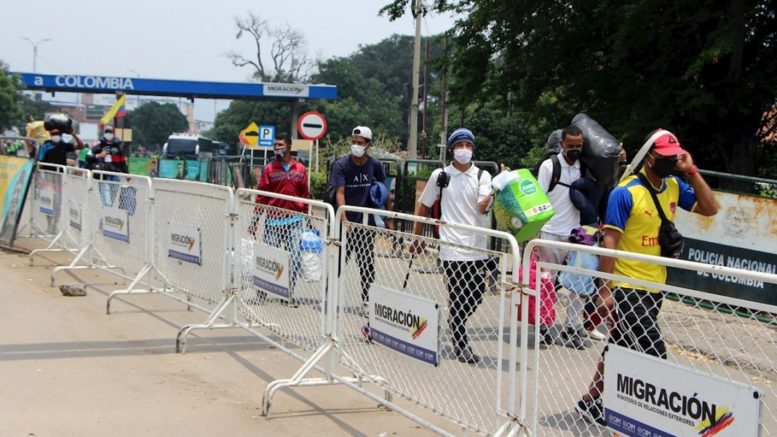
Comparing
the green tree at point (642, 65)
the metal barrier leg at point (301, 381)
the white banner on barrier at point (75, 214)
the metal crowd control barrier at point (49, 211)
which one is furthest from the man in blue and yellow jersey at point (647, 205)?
the metal crowd control barrier at point (49, 211)

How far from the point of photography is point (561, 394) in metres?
4.89

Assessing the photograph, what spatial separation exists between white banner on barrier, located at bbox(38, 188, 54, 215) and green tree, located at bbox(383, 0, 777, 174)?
7.94 meters

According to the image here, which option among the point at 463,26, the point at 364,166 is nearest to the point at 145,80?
the point at 463,26

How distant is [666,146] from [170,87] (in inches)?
1732

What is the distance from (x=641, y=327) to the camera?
4090 mm

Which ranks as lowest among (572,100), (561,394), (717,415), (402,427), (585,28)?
(402,427)

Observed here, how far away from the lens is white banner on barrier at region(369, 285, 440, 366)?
4.99m

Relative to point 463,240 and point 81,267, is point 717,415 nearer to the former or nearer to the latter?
point 463,240

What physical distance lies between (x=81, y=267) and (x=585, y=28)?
8.85m

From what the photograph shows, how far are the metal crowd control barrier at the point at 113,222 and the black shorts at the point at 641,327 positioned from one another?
625 centimetres

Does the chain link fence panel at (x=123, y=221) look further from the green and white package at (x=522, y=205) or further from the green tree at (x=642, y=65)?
the green tree at (x=642, y=65)

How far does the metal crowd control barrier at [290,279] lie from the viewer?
6.10 meters

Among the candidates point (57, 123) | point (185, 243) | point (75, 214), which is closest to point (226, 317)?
point (185, 243)

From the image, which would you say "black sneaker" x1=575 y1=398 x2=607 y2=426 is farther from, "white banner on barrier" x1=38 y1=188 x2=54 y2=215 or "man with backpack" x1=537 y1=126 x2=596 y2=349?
"white banner on barrier" x1=38 y1=188 x2=54 y2=215
